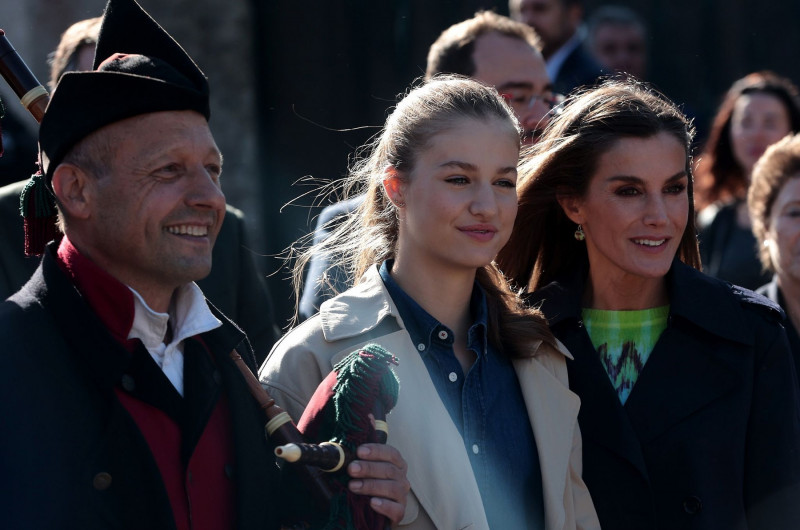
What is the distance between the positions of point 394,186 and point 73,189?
1.03 meters

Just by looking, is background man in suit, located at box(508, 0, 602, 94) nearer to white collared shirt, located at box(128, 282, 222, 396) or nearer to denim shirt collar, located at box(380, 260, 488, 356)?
denim shirt collar, located at box(380, 260, 488, 356)

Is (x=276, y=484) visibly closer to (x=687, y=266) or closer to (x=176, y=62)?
(x=176, y=62)

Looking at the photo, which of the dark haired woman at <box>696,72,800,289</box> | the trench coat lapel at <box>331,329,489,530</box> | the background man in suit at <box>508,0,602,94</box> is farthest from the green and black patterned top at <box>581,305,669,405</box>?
the background man in suit at <box>508,0,602,94</box>

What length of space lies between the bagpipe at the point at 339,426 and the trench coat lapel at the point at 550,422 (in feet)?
1.84

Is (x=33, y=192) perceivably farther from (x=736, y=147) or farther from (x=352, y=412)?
(x=736, y=147)

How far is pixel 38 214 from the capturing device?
8.52 feet

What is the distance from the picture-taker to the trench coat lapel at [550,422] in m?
2.98

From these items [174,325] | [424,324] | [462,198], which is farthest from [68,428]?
[462,198]

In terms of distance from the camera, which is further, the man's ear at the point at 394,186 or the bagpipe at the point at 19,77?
the man's ear at the point at 394,186

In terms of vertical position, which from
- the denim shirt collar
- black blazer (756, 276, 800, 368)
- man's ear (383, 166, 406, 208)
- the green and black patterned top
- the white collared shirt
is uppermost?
man's ear (383, 166, 406, 208)

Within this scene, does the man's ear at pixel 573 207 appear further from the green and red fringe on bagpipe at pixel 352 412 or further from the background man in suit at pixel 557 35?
the background man in suit at pixel 557 35

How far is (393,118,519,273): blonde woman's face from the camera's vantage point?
10.1ft

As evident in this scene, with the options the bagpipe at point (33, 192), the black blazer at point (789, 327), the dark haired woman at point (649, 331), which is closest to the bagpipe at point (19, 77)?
the bagpipe at point (33, 192)

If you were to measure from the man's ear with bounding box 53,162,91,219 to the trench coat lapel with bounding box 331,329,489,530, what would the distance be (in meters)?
0.77
